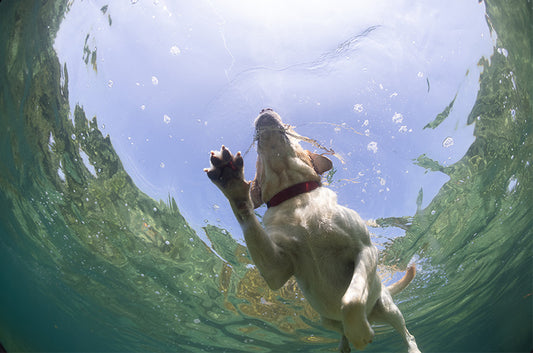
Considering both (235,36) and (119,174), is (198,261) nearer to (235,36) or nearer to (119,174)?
(119,174)

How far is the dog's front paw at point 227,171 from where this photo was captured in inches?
99.9

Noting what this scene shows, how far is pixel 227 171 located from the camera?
8.34ft

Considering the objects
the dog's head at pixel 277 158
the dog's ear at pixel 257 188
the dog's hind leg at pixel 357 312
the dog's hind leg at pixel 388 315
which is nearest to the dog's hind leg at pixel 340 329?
the dog's hind leg at pixel 388 315

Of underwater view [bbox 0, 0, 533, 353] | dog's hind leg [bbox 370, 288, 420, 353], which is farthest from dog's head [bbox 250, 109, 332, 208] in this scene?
dog's hind leg [bbox 370, 288, 420, 353]

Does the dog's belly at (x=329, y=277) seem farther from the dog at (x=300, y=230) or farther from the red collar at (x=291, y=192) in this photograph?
the red collar at (x=291, y=192)

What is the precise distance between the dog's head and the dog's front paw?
895 millimetres

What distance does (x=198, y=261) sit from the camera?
921cm

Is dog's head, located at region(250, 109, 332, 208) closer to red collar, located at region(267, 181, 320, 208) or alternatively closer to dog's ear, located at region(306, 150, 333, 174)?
red collar, located at region(267, 181, 320, 208)

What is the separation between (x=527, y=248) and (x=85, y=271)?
1742 cm

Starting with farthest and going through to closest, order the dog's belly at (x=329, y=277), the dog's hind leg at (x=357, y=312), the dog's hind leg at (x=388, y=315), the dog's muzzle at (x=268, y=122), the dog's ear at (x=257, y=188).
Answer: the dog's hind leg at (x=388, y=315) → the dog's ear at (x=257, y=188) → the dog's muzzle at (x=268, y=122) → the dog's belly at (x=329, y=277) → the dog's hind leg at (x=357, y=312)

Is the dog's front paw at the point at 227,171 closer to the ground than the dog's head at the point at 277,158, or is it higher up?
closer to the ground

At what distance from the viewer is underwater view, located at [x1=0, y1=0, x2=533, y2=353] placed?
526cm

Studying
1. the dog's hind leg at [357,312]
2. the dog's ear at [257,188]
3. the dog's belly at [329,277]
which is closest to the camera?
the dog's hind leg at [357,312]

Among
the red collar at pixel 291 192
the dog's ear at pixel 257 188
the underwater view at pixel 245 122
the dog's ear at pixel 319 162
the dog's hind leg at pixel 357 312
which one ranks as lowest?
the dog's hind leg at pixel 357 312
